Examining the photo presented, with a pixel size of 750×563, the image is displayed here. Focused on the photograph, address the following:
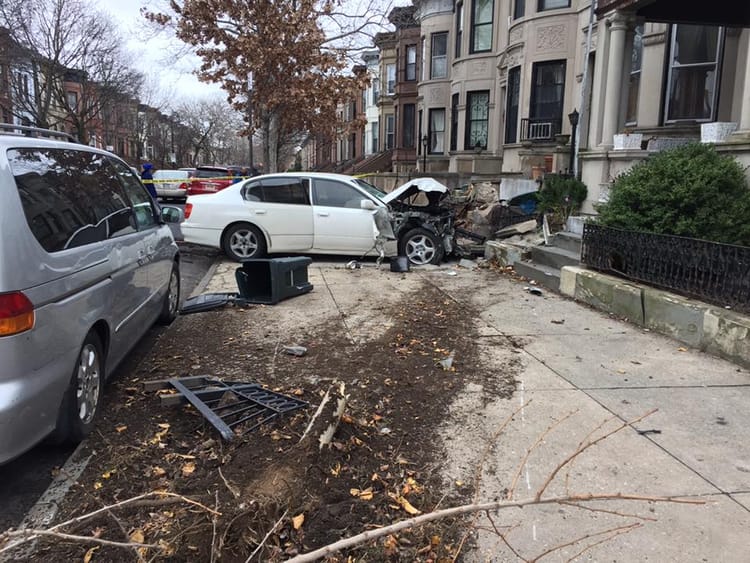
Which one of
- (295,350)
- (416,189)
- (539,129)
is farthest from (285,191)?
(539,129)

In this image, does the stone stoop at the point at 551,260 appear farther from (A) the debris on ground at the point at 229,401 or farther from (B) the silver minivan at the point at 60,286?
(B) the silver minivan at the point at 60,286

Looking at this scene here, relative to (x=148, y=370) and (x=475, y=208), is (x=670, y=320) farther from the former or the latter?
(x=475, y=208)

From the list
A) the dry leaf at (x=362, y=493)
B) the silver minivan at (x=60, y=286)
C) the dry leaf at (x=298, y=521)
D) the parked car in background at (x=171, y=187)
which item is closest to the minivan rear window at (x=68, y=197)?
the silver minivan at (x=60, y=286)

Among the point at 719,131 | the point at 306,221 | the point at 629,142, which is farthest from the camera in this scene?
the point at 306,221

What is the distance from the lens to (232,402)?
4109 millimetres

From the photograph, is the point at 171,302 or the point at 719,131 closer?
the point at 171,302

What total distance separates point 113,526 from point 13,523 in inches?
21.8

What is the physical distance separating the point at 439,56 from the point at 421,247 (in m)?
18.3

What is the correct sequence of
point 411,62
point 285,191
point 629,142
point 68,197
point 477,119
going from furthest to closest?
point 411,62
point 477,119
point 285,191
point 629,142
point 68,197

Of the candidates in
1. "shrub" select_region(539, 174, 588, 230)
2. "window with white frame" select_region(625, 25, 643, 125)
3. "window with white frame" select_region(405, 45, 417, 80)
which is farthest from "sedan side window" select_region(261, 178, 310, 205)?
"window with white frame" select_region(405, 45, 417, 80)

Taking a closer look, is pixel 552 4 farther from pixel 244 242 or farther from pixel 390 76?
pixel 390 76

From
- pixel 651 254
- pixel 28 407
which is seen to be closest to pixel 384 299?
pixel 651 254

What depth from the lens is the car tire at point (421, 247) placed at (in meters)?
10.2

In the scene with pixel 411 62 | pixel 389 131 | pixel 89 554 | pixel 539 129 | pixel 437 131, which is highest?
pixel 411 62
